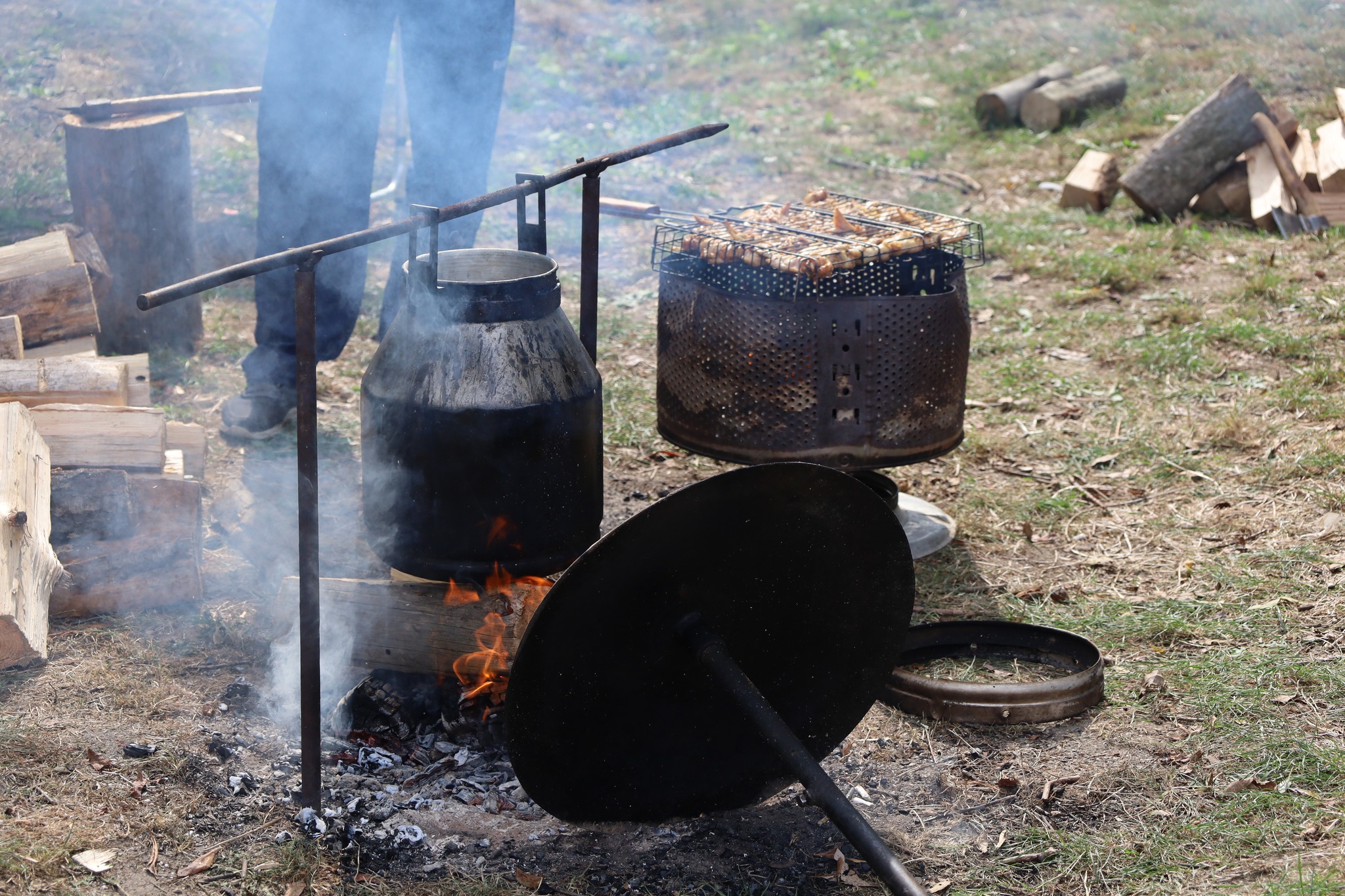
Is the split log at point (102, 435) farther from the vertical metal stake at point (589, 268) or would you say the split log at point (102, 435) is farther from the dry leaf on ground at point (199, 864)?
the dry leaf on ground at point (199, 864)

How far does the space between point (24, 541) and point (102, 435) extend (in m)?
0.59

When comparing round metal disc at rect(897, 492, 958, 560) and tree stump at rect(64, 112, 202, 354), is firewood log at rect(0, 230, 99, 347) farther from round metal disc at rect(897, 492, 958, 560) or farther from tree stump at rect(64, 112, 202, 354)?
Answer: round metal disc at rect(897, 492, 958, 560)

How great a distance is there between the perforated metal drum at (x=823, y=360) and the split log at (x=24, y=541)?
86.0 inches

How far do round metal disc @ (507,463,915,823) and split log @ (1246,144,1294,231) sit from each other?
6.42 m

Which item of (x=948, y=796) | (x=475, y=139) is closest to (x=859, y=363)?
(x=948, y=796)

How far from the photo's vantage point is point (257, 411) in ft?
16.8

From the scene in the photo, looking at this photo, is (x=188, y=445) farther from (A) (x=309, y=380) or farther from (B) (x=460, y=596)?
(A) (x=309, y=380)

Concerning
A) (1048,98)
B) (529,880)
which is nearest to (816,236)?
(529,880)

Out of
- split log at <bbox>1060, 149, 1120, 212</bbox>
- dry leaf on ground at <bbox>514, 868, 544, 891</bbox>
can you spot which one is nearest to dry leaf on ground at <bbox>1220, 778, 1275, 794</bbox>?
dry leaf on ground at <bbox>514, 868, 544, 891</bbox>

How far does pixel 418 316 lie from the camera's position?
3.11 meters

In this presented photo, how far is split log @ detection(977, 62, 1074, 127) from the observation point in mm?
10531

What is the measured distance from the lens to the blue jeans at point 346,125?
4684mm

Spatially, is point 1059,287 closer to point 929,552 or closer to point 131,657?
point 929,552

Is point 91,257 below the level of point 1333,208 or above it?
below
